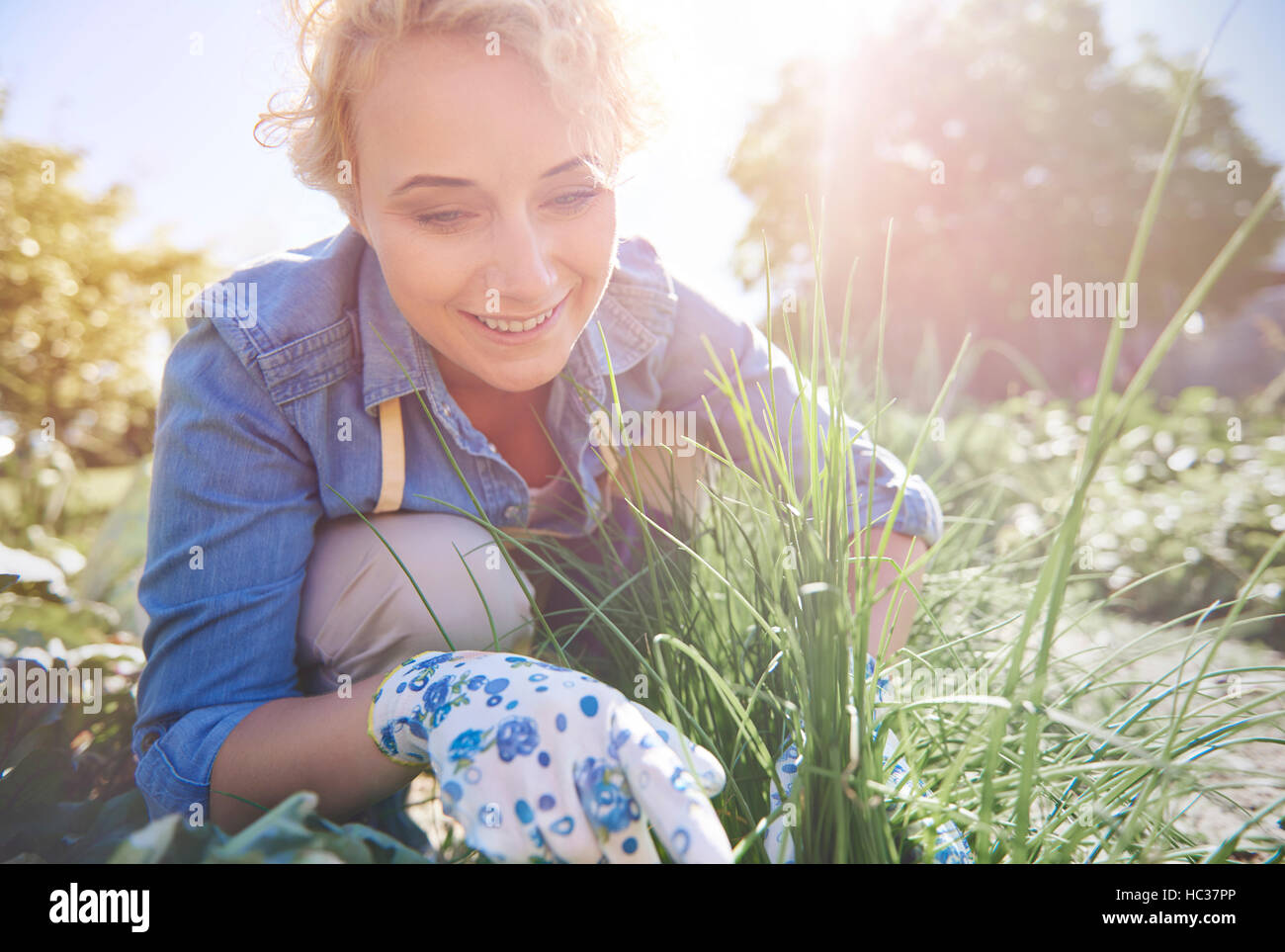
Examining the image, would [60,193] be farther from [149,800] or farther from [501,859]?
[501,859]

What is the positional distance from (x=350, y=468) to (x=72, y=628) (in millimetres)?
1077

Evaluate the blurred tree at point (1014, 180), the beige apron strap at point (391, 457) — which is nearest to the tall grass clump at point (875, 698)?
the beige apron strap at point (391, 457)

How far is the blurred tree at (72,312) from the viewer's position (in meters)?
6.94

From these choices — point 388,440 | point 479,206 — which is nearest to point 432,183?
point 479,206

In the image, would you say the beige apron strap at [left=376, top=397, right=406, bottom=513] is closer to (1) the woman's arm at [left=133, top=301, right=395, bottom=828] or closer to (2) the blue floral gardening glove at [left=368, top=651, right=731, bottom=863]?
(1) the woman's arm at [left=133, top=301, right=395, bottom=828]

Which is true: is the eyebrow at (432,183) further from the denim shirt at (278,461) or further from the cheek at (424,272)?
the denim shirt at (278,461)

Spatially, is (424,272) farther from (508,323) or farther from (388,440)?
(388,440)

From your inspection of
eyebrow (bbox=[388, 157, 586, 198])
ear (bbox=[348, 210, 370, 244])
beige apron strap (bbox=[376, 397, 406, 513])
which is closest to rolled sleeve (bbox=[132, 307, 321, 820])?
beige apron strap (bbox=[376, 397, 406, 513])

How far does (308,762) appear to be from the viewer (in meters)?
1.03

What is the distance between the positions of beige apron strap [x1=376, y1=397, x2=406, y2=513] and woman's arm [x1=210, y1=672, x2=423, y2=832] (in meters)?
0.41

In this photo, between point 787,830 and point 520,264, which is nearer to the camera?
point 787,830

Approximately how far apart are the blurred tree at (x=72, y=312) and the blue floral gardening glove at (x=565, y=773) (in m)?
6.62

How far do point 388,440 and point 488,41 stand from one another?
27.4 inches
